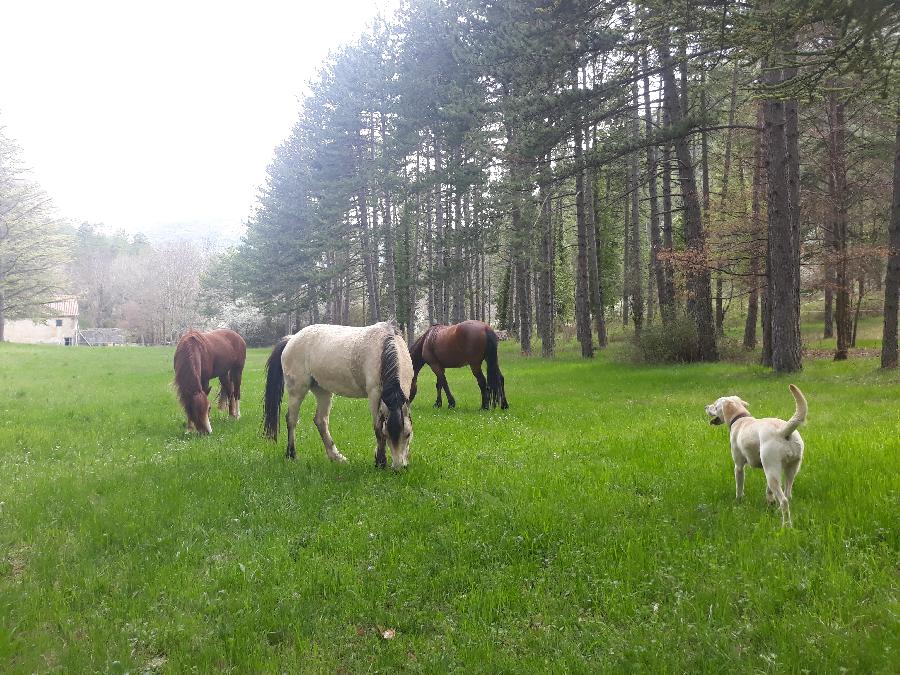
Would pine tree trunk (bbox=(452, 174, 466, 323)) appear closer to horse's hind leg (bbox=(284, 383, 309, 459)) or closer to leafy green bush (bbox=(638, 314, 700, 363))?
leafy green bush (bbox=(638, 314, 700, 363))

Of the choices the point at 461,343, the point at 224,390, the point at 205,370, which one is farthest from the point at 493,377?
the point at 224,390

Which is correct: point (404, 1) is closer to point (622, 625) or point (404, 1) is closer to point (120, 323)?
point (622, 625)

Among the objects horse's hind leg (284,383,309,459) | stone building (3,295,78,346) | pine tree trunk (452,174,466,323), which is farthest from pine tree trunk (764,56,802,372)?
stone building (3,295,78,346)

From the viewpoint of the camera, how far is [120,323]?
271 feet

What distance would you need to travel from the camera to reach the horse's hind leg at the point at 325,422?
311 inches

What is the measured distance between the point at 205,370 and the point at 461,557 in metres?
8.58

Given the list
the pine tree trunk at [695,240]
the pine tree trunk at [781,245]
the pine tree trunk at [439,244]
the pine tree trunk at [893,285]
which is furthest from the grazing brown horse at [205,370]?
the pine tree trunk at [893,285]

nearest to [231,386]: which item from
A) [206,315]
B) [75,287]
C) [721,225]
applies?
[721,225]

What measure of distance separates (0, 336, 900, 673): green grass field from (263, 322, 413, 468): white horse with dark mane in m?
0.51

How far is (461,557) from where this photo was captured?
440 cm

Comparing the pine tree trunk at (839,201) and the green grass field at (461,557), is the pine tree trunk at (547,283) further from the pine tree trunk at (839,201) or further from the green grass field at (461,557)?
the green grass field at (461,557)

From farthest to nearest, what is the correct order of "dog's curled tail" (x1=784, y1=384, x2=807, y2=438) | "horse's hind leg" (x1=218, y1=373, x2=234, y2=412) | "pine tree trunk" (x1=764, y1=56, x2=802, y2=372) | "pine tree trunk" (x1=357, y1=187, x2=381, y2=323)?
1. "pine tree trunk" (x1=357, y1=187, x2=381, y2=323)
2. "pine tree trunk" (x1=764, y1=56, x2=802, y2=372)
3. "horse's hind leg" (x1=218, y1=373, x2=234, y2=412)
4. "dog's curled tail" (x1=784, y1=384, x2=807, y2=438)

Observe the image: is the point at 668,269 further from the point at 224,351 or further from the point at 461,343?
the point at 224,351

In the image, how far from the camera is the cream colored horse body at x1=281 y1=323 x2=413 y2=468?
703cm
